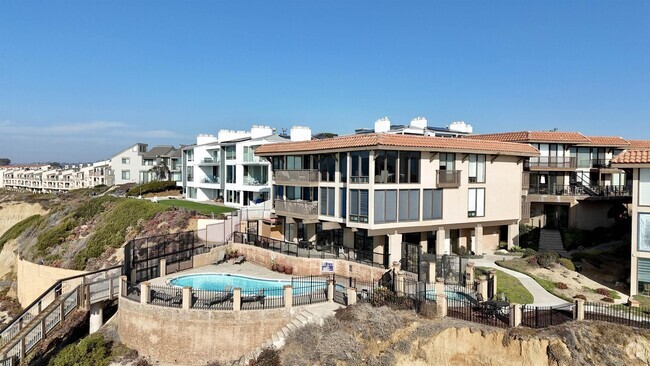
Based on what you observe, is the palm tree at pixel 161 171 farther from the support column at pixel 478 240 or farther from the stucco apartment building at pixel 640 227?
the stucco apartment building at pixel 640 227

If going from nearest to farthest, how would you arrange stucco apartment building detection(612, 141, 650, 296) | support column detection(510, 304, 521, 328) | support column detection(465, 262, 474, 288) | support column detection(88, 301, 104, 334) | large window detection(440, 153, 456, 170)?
support column detection(510, 304, 521, 328) < stucco apartment building detection(612, 141, 650, 296) < support column detection(465, 262, 474, 288) < support column detection(88, 301, 104, 334) < large window detection(440, 153, 456, 170)

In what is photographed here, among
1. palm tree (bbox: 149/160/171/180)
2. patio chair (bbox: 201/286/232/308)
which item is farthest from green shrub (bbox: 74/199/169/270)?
palm tree (bbox: 149/160/171/180)

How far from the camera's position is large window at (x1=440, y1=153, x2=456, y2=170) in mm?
28312

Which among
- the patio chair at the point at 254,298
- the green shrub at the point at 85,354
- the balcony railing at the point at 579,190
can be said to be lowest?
the green shrub at the point at 85,354

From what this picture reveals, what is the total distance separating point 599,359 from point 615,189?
2518cm

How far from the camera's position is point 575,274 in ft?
83.0

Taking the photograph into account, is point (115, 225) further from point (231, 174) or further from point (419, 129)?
point (419, 129)

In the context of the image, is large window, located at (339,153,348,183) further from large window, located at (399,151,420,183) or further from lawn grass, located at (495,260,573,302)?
lawn grass, located at (495,260,573,302)

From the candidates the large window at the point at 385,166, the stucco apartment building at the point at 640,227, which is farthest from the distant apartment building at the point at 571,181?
the large window at the point at 385,166

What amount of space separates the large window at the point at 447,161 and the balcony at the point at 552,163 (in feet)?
33.2

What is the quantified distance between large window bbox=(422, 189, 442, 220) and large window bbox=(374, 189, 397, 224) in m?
2.28

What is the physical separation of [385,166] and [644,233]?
1334 centimetres

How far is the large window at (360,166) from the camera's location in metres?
26.2

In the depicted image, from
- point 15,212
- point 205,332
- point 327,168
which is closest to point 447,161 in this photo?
point 327,168
